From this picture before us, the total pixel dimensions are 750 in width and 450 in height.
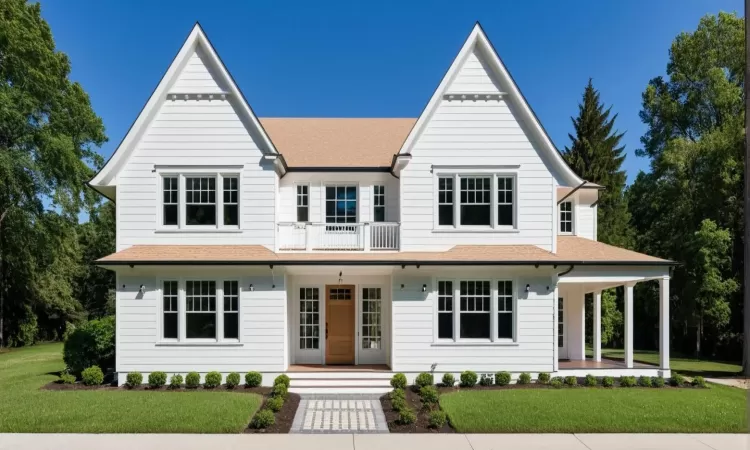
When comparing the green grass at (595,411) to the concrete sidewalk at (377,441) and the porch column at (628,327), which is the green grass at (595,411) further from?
the porch column at (628,327)

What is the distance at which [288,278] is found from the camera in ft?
55.6

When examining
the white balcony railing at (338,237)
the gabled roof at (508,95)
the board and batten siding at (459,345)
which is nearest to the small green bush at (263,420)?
the board and batten siding at (459,345)

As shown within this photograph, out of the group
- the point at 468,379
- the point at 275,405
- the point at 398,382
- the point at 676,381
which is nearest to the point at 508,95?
the point at 468,379

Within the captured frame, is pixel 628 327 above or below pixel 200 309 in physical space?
below

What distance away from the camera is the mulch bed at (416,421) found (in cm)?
1057

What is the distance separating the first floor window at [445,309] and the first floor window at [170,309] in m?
8.10

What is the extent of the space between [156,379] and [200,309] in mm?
2298

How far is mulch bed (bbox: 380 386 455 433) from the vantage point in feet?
34.7

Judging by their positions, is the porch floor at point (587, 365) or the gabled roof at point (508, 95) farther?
the porch floor at point (587, 365)

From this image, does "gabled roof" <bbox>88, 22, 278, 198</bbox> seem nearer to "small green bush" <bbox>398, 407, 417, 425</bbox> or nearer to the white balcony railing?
the white balcony railing

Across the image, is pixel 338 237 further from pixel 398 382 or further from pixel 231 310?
pixel 398 382

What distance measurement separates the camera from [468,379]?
49.6ft

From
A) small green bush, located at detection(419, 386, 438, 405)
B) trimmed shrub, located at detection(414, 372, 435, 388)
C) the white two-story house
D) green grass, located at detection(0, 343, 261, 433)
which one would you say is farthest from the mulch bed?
green grass, located at detection(0, 343, 261, 433)

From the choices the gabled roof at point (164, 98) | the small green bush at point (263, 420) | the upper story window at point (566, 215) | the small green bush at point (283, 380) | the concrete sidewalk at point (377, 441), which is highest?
the gabled roof at point (164, 98)
